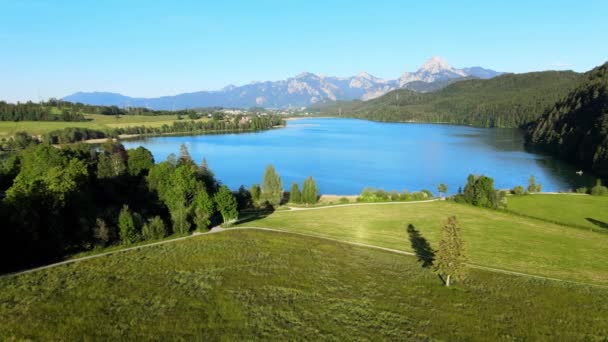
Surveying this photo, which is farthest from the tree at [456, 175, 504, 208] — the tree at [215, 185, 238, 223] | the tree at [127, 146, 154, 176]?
the tree at [127, 146, 154, 176]

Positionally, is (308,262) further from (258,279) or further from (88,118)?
(88,118)

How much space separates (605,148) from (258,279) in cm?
9839

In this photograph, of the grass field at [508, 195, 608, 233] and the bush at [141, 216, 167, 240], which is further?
the grass field at [508, 195, 608, 233]

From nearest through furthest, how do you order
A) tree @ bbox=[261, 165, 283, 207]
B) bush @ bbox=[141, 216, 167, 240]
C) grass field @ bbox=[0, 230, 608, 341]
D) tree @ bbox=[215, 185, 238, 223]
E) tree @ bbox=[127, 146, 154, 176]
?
grass field @ bbox=[0, 230, 608, 341] → bush @ bbox=[141, 216, 167, 240] → tree @ bbox=[215, 185, 238, 223] → tree @ bbox=[127, 146, 154, 176] → tree @ bbox=[261, 165, 283, 207]

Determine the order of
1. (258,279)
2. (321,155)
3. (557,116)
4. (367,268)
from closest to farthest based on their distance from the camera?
(258,279) < (367,268) < (321,155) < (557,116)

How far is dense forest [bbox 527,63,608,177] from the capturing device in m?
91.6

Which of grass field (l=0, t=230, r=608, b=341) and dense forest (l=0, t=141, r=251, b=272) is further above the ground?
dense forest (l=0, t=141, r=251, b=272)

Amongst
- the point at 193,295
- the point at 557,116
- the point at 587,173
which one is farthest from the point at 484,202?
the point at 557,116

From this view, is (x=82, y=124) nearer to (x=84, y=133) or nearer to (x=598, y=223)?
(x=84, y=133)

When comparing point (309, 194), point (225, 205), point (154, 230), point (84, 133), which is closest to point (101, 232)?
point (154, 230)

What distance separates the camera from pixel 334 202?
56.2m

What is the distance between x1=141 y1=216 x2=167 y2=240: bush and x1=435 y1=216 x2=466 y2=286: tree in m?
24.0

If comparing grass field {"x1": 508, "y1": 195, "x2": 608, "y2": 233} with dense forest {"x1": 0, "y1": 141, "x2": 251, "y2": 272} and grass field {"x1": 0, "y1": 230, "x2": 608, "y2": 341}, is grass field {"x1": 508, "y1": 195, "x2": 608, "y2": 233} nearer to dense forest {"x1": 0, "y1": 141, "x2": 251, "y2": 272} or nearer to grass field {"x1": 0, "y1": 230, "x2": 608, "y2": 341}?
grass field {"x1": 0, "y1": 230, "x2": 608, "y2": 341}

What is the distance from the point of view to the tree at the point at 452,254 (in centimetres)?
2339
